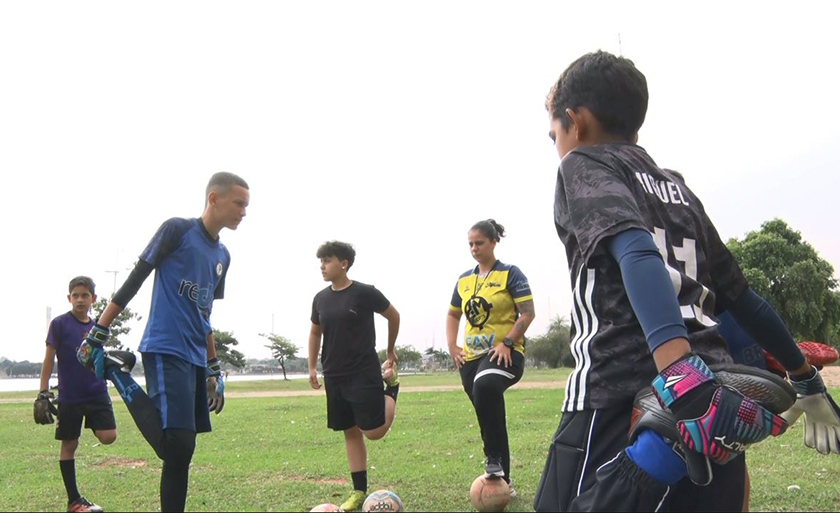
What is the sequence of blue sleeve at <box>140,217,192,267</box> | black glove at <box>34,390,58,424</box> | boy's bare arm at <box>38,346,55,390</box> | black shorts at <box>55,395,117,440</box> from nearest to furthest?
blue sleeve at <box>140,217,192,267</box> → black shorts at <box>55,395,117,440</box> → black glove at <box>34,390,58,424</box> → boy's bare arm at <box>38,346,55,390</box>

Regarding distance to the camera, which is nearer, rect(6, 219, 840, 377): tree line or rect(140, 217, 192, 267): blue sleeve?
rect(140, 217, 192, 267): blue sleeve

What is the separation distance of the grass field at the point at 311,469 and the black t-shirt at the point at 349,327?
1.13m

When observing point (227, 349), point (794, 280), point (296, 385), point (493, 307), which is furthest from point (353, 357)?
point (227, 349)

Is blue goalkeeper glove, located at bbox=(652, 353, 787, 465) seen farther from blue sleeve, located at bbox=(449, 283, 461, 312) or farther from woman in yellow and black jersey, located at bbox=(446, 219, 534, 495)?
blue sleeve, located at bbox=(449, 283, 461, 312)

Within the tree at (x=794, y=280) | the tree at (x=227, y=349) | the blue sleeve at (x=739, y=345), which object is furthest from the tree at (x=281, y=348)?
the blue sleeve at (x=739, y=345)

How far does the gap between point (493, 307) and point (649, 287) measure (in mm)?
4738

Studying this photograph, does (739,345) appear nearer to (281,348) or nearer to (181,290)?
(181,290)

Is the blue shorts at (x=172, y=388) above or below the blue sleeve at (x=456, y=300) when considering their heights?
below

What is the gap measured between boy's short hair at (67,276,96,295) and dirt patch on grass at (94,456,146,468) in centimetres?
248

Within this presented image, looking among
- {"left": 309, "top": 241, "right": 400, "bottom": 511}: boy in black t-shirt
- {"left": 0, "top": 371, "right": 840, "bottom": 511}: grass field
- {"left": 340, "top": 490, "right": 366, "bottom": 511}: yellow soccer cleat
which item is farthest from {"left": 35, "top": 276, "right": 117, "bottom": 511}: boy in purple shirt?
{"left": 340, "top": 490, "right": 366, "bottom": 511}: yellow soccer cleat

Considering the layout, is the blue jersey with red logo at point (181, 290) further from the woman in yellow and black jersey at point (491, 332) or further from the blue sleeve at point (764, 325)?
the blue sleeve at point (764, 325)

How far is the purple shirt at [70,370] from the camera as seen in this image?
7023 mm

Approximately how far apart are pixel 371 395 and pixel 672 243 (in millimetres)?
4407

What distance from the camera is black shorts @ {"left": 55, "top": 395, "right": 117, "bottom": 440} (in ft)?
22.4
